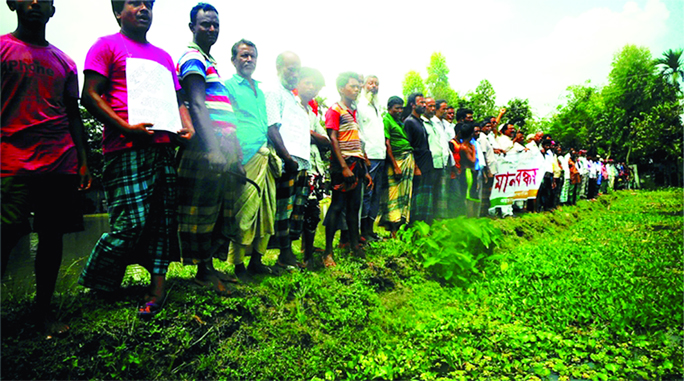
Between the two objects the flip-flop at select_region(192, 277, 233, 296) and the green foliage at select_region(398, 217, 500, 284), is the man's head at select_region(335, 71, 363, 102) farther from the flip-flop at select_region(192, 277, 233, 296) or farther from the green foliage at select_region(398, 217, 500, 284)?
the flip-flop at select_region(192, 277, 233, 296)

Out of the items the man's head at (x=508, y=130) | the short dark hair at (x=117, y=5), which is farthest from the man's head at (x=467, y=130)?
the short dark hair at (x=117, y=5)

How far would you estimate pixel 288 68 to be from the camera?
3971mm

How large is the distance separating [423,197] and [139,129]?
433cm

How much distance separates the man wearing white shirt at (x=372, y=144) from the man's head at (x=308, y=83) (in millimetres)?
913

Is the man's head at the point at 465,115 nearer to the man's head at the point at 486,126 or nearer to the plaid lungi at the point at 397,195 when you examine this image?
the man's head at the point at 486,126

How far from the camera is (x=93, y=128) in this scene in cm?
621

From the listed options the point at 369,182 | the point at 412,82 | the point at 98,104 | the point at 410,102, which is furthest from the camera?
the point at 412,82

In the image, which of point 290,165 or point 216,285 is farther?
point 290,165

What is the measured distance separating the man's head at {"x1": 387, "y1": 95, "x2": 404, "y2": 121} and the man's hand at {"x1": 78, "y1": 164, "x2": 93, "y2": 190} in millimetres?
3915

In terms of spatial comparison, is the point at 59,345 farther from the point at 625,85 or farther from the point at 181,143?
the point at 625,85

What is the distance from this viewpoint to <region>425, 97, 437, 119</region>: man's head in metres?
6.15

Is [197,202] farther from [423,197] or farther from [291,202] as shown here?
→ [423,197]

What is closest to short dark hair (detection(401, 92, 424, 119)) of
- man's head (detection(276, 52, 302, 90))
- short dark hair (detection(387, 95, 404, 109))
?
short dark hair (detection(387, 95, 404, 109))

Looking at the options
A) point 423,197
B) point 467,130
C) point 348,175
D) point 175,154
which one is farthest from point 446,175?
point 175,154
